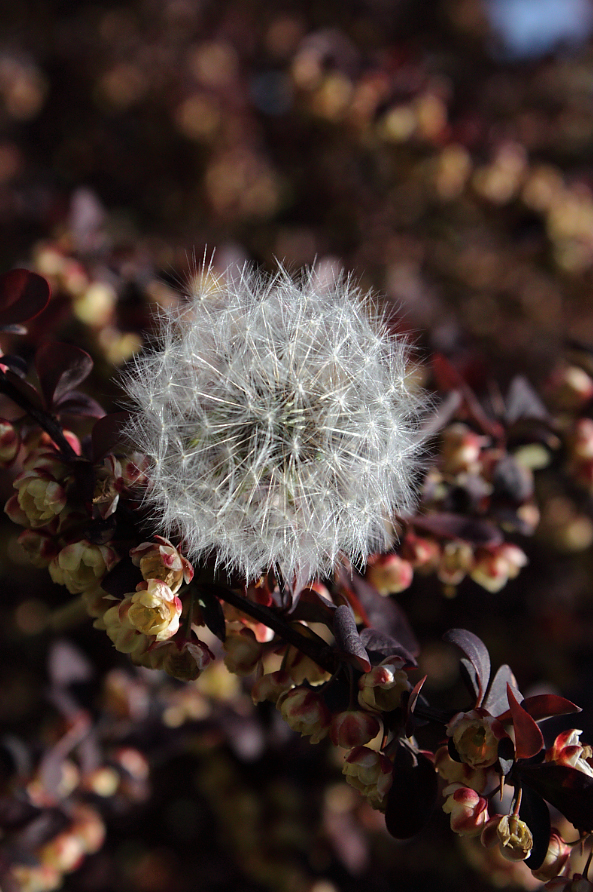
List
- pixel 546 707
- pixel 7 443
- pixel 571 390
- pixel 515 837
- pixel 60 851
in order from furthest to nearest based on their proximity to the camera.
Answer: pixel 571 390
pixel 60 851
pixel 7 443
pixel 546 707
pixel 515 837

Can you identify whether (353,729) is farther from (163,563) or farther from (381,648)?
(163,563)

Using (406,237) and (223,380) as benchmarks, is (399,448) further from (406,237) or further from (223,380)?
(406,237)

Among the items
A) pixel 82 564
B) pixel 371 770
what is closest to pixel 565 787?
pixel 371 770

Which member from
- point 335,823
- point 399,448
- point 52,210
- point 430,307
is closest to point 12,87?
point 52,210

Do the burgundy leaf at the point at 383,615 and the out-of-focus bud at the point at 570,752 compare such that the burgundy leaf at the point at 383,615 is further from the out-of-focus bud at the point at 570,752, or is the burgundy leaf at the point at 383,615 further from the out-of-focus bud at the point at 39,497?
the out-of-focus bud at the point at 39,497

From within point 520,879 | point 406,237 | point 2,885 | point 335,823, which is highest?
point 406,237

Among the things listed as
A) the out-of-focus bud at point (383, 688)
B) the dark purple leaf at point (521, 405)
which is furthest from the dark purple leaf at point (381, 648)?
the dark purple leaf at point (521, 405)

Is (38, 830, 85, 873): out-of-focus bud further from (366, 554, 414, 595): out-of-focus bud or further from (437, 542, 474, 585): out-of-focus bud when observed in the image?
(437, 542, 474, 585): out-of-focus bud
